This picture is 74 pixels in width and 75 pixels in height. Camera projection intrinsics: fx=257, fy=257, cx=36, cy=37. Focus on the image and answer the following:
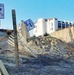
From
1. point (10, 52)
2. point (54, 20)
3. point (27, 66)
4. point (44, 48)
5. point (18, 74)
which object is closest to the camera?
point (18, 74)

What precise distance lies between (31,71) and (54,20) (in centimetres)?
5340

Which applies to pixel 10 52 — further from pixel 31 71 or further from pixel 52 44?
pixel 52 44

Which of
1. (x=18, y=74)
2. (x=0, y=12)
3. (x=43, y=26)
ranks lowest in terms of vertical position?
(x=18, y=74)

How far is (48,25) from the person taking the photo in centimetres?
6600

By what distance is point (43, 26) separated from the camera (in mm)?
66750

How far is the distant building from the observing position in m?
61.2

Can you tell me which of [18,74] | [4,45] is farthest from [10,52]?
[18,74]

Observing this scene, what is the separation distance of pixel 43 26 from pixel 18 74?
58492 mm

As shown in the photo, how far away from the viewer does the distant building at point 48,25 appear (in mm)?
61178

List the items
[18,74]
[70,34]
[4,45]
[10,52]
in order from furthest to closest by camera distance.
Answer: [70,34], [4,45], [10,52], [18,74]

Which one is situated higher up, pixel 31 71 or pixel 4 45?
pixel 4 45

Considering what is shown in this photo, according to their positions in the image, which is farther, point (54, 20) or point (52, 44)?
point (54, 20)

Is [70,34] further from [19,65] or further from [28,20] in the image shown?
[19,65]

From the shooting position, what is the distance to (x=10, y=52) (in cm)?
1274
